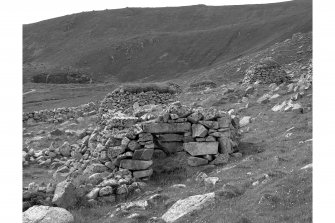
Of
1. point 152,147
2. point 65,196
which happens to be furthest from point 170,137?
point 65,196

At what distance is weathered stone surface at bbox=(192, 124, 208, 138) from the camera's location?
15.9 m

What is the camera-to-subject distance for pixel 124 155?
1517 centimetres

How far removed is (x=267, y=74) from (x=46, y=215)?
94.0 feet

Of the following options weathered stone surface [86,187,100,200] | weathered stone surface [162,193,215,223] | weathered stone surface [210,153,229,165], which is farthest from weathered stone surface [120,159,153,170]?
weathered stone surface [162,193,215,223]

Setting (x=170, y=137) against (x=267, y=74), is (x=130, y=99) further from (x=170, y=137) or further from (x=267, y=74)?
(x=170, y=137)

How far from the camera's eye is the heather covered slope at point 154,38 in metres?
117

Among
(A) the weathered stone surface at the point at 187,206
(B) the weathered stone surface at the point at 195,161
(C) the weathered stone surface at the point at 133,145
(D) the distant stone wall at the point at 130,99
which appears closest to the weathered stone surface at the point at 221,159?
(B) the weathered stone surface at the point at 195,161

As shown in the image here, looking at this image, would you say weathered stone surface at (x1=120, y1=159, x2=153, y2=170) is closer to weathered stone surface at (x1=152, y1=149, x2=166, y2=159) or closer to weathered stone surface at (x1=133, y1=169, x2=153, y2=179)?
weathered stone surface at (x1=133, y1=169, x2=153, y2=179)

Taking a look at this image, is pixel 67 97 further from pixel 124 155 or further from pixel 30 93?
pixel 124 155

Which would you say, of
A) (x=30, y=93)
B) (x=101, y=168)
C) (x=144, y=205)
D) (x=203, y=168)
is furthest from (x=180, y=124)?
(x=30, y=93)

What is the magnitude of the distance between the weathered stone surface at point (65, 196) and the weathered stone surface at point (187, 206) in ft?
11.5

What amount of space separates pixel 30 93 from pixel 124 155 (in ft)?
227

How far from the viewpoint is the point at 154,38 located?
14400 centimetres

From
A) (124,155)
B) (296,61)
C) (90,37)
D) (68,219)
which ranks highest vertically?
(90,37)
